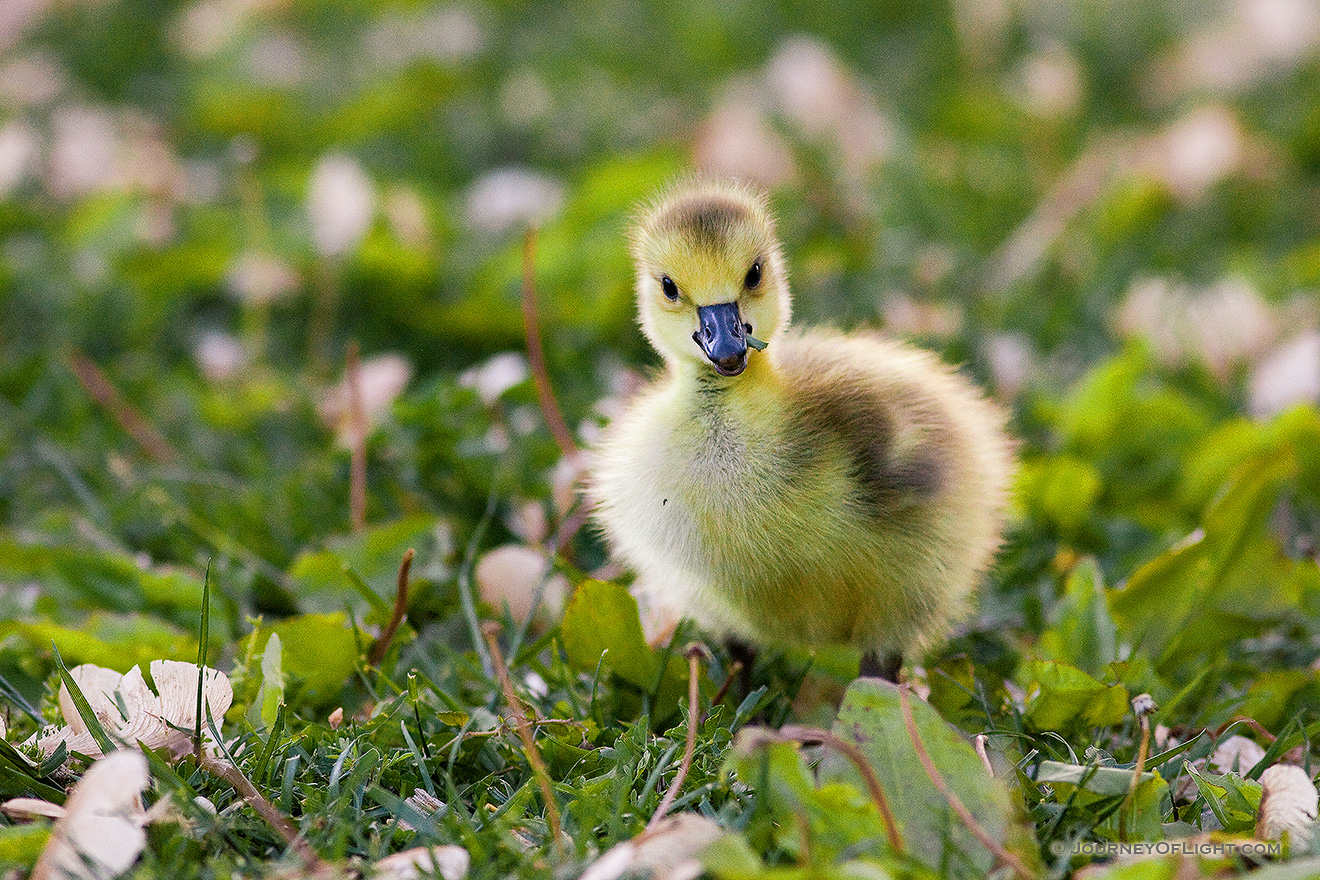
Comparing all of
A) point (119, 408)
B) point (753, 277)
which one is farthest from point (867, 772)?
point (119, 408)

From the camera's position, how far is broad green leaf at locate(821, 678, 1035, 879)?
1368mm

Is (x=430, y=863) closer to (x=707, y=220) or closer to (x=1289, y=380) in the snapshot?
(x=707, y=220)

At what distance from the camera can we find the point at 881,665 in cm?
184

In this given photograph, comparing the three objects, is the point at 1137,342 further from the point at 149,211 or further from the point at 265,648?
the point at 149,211

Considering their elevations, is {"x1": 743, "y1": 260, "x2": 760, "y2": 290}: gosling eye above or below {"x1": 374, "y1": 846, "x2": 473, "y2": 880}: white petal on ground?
above

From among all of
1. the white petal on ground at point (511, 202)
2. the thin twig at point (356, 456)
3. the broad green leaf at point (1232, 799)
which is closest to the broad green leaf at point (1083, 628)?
the broad green leaf at point (1232, 799)

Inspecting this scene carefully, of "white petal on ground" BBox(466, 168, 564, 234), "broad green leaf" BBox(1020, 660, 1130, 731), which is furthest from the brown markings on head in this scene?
"white petal on ground" BBox(466, 168, 564, 234)

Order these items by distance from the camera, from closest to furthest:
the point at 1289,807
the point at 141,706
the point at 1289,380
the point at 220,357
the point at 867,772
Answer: the point at 867,772 → the point at 1289,807 → the point at 141,706 → the point at 1289,380 → the point at 220,357

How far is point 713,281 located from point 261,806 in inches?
32.8

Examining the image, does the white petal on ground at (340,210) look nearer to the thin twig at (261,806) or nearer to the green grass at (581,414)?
the green grass at (581,414)

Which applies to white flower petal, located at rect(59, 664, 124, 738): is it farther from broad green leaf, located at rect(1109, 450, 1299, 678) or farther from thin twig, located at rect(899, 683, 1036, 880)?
broad green leaf, located at rect(1109, 450, 1299, 678)

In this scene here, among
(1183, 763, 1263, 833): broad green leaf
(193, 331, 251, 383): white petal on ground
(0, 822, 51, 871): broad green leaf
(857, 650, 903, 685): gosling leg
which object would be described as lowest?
A: (1183, 763, 1263, 833): broad green leaf

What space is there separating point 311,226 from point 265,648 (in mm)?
1839

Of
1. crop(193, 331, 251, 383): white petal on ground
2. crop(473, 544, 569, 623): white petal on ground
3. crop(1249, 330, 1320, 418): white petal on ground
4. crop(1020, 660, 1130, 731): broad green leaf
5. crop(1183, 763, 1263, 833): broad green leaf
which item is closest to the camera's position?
crop(1183, 763, 1263, 833): broad green leaf
